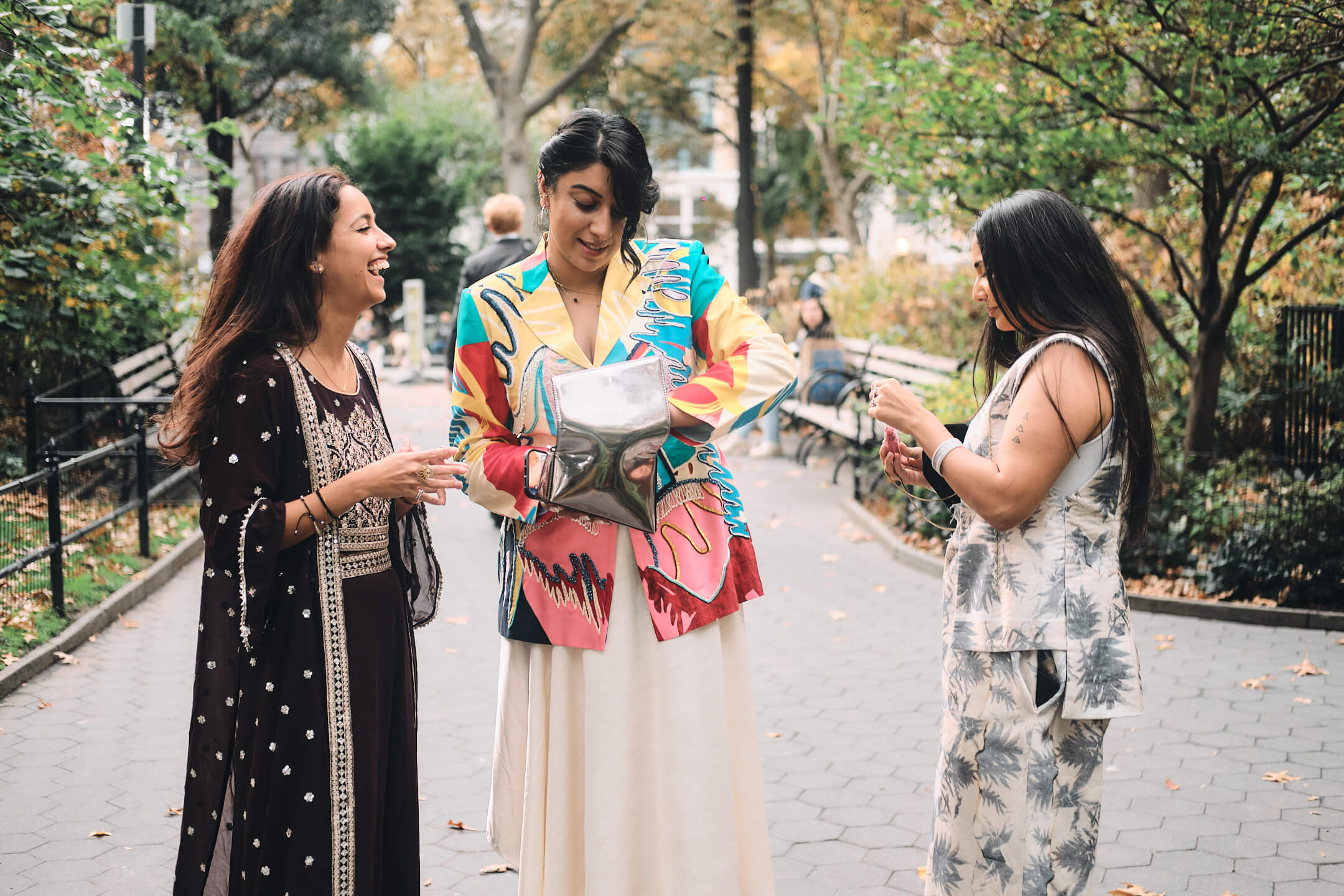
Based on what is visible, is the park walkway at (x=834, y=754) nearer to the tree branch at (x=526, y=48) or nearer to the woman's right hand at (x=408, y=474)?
the woman's right hand at (x=408, y=474)

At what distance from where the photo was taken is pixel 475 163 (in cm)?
3984

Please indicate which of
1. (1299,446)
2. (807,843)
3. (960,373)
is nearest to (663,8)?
(960,373)

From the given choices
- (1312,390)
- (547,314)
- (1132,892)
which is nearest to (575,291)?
(547,314)

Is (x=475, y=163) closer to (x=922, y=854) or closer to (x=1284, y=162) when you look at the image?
(x=1284, y=162)

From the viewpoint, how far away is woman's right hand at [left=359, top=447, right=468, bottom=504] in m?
2.70

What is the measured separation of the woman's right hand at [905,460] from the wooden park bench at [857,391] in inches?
284

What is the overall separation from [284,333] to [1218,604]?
626 centimetres

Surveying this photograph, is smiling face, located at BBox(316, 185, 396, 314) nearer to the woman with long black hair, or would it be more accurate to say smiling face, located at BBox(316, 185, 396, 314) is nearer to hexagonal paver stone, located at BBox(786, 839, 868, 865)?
the woman with long black hair

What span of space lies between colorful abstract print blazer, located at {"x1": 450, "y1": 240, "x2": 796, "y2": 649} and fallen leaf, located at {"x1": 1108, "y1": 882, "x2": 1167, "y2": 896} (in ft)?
6.00

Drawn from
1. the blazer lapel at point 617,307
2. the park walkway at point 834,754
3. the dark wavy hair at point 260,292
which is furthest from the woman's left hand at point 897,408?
the park walkway at point 834,754

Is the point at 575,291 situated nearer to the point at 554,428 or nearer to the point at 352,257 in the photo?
the point at 554,428

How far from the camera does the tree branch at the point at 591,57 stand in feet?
73.3

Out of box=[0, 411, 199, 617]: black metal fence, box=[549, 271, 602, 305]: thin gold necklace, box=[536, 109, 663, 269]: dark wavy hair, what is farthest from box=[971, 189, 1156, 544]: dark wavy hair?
box=[0, 411, 199, 617]: black metal fence

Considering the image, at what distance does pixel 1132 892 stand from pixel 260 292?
3.20 metres
